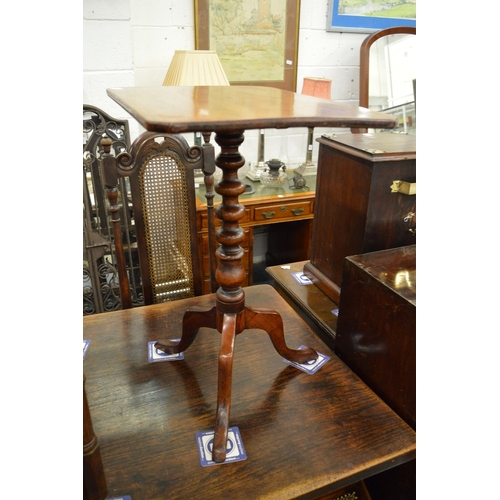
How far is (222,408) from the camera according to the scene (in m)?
0.85

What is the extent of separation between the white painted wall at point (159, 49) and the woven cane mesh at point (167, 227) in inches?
37.9

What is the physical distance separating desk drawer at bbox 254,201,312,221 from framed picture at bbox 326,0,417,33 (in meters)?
1.11

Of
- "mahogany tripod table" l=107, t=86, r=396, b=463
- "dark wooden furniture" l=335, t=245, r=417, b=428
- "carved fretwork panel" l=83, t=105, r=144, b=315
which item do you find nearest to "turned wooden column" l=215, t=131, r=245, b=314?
"mahogany tripod table" l=107, t=86, r=396, b=463

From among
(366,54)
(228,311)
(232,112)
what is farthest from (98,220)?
(366,54)

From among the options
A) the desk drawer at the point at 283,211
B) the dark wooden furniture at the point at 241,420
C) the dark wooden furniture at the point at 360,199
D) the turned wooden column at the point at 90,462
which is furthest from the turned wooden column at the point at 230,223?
the desk drawer at the point at 283,211

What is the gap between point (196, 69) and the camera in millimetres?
2000

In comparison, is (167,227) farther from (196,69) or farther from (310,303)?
(196,69)

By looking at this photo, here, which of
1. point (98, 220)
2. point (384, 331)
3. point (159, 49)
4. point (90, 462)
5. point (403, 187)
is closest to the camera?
point (90, 462)

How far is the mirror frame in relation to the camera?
8.36ft

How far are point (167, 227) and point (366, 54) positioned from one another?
73.6 inches
